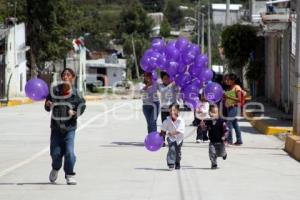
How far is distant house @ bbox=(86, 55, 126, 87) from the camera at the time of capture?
88125mm

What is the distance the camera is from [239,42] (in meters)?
39.2

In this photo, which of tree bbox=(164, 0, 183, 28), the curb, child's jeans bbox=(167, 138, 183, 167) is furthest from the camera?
tree bbox=(164, 0, 183, 28)

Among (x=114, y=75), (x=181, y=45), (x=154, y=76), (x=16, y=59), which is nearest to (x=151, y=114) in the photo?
(x=154, y=76)

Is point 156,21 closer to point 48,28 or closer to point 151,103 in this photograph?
point 48,28

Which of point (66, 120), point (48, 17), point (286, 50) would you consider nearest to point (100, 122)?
point (286, 50)

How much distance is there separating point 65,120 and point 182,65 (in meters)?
6.95

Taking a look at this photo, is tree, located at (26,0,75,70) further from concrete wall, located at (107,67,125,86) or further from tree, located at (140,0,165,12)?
tree, located at (140,0,165,12)

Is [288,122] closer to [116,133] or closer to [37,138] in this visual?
[116,133]

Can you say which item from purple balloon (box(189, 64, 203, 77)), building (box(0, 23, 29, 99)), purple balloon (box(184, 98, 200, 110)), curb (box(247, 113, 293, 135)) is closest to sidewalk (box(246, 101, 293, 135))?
curb (box(247, 113, 293, 135))

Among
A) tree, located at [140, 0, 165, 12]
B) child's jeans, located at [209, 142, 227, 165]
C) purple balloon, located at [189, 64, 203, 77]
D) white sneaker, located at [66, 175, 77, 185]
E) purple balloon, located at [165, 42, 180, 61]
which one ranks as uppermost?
tree, located at [140, 0, 165, 12]

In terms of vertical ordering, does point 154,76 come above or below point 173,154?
above

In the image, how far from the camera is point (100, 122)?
81.4 feet

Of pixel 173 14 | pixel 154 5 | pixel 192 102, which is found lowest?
pixel 192 102

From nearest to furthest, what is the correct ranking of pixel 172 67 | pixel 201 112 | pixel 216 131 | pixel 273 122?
1. pixel 216 131
2. pixel 172 67
3. pixel 201 112
4. pixel 273 122
